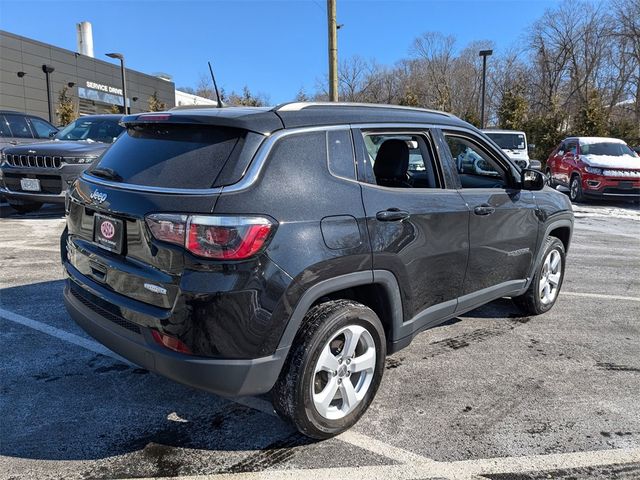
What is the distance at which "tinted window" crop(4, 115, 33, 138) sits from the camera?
34.5 ft

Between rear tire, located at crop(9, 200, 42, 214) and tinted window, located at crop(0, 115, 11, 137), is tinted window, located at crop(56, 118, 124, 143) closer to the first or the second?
rear tire, located at crop(9, 200, 42, 214)

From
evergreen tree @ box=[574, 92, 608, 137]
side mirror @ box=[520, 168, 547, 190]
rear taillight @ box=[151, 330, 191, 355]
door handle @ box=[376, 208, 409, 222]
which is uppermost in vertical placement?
evergreen tree @ box=[574, 92, 608, 137]

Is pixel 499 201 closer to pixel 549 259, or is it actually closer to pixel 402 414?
pixel 549 259

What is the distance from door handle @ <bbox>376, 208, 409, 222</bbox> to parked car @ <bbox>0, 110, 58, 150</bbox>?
9.26 m

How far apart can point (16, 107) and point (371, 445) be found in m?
35.1

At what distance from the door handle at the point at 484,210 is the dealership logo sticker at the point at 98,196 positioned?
2.43m

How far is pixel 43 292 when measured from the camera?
16.6 feet

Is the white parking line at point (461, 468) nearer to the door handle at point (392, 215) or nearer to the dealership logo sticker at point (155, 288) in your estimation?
the dealership logo sticker at point (155, 288)

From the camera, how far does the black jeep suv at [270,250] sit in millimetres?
2326

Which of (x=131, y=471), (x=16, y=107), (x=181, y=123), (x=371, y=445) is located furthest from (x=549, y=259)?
(x=16, y=107)

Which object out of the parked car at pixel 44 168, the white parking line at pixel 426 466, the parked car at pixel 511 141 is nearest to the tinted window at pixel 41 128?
the parked car at pixel 44 168

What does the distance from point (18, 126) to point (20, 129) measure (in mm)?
70

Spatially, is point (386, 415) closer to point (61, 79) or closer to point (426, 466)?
point (426, 466)

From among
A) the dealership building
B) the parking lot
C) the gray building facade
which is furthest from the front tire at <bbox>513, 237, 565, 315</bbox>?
the gray building facade
